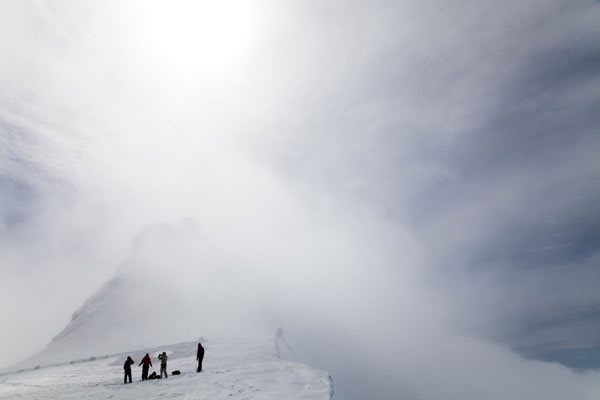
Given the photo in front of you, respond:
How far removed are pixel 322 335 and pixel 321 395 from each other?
59.4 meters

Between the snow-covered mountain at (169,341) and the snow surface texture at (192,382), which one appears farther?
the snow-covered mountain at (169,341)

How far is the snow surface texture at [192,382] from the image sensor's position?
20641 millimetres

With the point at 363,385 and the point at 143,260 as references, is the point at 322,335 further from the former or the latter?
the point at 143,260

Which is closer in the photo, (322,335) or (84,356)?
(84,356)

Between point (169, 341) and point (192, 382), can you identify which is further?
point (169, 341)

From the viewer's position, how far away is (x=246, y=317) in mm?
65125

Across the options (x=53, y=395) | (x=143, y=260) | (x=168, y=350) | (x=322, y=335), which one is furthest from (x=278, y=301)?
(x=53, y=395)

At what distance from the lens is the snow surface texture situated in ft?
67.7

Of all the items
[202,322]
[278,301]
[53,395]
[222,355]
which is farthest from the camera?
[278,301]

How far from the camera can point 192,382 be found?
24.1m

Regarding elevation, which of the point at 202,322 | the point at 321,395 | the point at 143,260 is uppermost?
the point at 143,260

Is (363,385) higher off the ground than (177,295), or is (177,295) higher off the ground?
(177,295)

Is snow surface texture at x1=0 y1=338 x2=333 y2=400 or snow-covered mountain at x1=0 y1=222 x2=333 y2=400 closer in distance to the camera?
snow surface texture at x1=0 y1=338 x2=333 y2=400

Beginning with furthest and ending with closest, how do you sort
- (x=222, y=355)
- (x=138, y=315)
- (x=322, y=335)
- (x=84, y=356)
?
(x=322, y=335) < (x=138, y=315) < (x=84, y=356) < (x=222, y=355)
